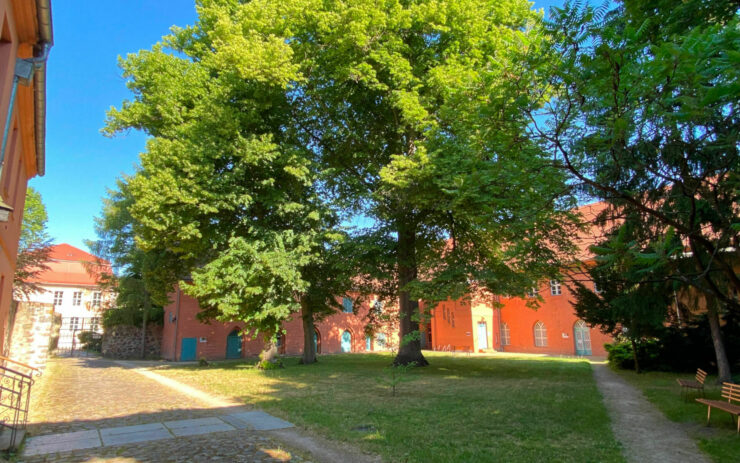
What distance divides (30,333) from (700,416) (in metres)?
22.4

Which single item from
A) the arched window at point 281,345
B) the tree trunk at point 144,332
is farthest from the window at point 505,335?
the tree trunk at point 144,332

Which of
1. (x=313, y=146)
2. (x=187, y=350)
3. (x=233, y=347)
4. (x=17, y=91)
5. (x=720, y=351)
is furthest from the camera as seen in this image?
(x=233, y=347)

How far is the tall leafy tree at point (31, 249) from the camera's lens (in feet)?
86.6

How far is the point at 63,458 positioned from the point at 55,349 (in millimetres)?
35328

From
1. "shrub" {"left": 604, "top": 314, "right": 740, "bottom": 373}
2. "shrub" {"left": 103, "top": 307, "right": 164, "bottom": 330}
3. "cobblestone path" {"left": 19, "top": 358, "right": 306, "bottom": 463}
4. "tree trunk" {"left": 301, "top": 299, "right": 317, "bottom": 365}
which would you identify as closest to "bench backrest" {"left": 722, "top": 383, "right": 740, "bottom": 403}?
"cobblestone path" {"left": 19, "top": 358, "right": 306, "bottom": 463}

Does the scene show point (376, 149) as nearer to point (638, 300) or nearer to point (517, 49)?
point (638, 300)

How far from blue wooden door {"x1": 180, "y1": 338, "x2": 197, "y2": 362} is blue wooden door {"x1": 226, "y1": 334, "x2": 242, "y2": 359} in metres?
2.46

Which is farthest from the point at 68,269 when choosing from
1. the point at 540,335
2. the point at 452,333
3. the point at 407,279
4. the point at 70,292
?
the point at 540,335

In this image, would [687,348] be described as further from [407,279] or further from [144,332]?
[144,332]

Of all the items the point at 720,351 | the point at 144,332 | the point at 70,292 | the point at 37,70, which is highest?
the point at 37,70

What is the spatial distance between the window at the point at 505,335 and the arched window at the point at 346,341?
1395 cm

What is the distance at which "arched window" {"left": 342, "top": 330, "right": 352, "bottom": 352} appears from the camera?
124 feet

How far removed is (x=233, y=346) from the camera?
31312 mm

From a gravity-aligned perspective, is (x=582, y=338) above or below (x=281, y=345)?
above
